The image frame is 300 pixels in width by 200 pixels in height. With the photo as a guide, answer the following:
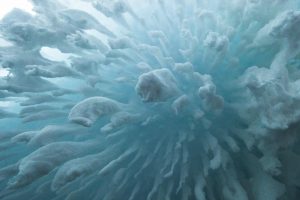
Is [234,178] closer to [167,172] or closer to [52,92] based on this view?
[167,172]

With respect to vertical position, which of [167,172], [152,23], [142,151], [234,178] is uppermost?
[152,23]

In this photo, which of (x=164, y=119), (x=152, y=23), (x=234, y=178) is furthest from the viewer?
(x=152, y=23)

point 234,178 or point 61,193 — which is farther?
point 61,193

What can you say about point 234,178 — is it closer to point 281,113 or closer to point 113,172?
point 281,113

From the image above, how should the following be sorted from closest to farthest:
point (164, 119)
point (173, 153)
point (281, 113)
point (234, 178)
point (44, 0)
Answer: point (281, 113) < point (234, 178) < point (173, 153) < point (164, 119) < point (44, 0)

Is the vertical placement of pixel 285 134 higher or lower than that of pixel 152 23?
lower

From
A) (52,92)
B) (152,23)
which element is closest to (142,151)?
(52,92)
